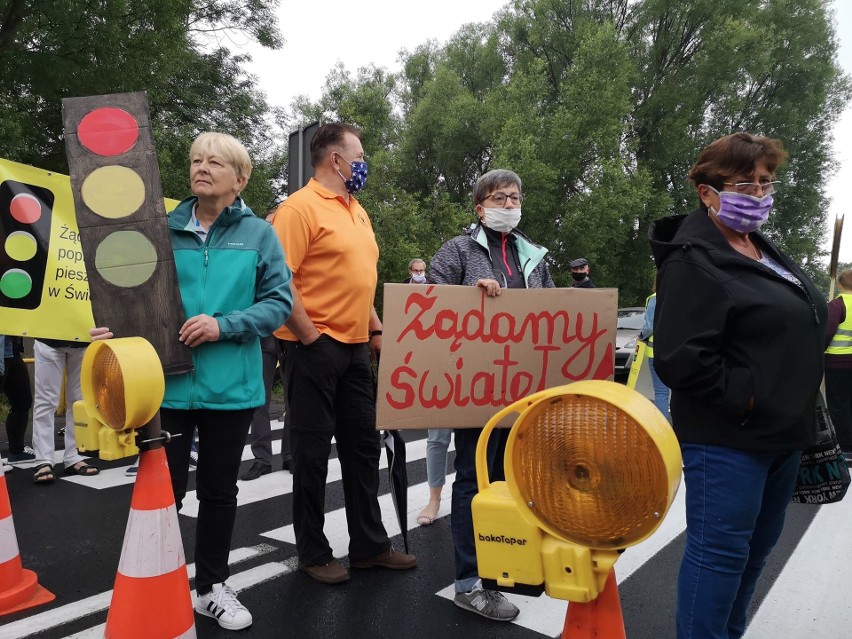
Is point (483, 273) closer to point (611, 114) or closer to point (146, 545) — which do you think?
point (146, 545)

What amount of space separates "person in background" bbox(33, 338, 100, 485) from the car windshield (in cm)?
1052

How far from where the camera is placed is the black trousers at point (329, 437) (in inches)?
126

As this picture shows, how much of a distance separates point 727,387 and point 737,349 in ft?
0.47

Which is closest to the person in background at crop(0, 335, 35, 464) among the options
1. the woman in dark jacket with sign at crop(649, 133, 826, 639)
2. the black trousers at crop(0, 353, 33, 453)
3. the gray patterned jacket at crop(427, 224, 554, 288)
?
the black trousers at crop(0, 353, 33, 453)

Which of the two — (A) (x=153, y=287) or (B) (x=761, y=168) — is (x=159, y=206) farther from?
(B) (x=761, y=168)

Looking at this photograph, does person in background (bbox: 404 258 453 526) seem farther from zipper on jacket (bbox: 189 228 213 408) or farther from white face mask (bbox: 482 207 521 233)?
zipper on jacket (bbox: 189 228 213 408)

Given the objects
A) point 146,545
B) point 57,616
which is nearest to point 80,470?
point 57,616

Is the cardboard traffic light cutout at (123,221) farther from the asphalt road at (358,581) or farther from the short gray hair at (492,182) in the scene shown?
the short gray hair at (492,182)

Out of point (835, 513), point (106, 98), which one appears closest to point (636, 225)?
point (835, 513)

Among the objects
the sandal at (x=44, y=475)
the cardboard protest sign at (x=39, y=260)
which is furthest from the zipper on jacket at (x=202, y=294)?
the sandal at (x=44, y=475)

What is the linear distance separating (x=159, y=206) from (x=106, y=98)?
0.45m

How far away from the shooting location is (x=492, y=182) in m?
3.12

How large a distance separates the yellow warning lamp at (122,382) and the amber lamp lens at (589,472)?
131 centimetres

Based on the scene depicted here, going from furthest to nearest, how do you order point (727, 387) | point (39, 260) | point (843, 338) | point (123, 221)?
point (843, 338) → point (39, 260) → point (123, 221) → point (727, 387)
